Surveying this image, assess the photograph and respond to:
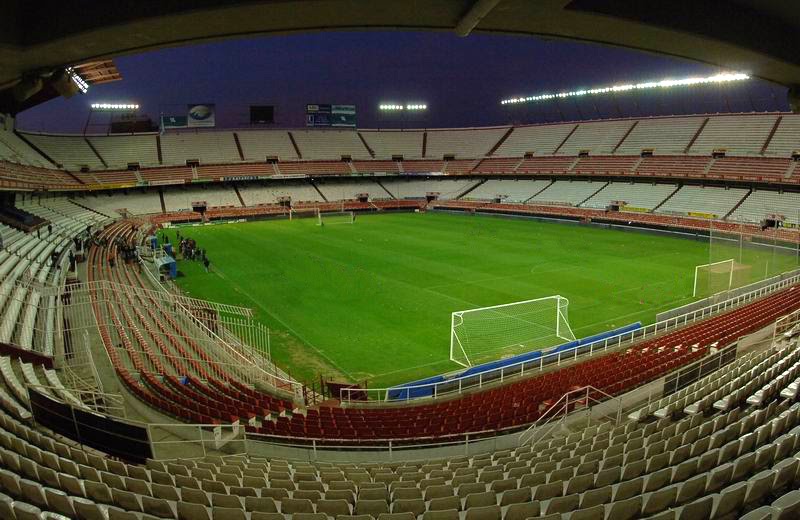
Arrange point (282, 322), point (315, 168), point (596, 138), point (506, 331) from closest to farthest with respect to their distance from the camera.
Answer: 1. point (506, 331)
2. point (282, 322)
3. point (596, 138)
4. point (315, 168)

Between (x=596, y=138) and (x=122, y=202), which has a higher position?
(x=596, y=138)

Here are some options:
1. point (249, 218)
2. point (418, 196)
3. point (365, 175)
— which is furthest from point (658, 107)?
point (249, 218)

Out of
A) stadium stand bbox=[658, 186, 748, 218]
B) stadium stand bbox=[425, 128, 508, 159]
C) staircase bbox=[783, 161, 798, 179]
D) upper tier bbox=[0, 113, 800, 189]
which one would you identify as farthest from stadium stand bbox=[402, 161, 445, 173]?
staircase bbox=[783, 161, 798, 179]

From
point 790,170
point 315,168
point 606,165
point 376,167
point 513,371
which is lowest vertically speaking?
point 513,371

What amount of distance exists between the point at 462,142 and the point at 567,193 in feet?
85.7

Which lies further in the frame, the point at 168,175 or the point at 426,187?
the point at 426,187

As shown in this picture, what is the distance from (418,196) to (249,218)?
26547 millimetres

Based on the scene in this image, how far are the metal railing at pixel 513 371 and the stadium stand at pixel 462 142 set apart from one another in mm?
61835

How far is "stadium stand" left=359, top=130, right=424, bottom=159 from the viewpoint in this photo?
81.3 m

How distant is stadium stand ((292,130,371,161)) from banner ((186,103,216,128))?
12.4 m

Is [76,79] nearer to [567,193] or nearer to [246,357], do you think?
[246,357]

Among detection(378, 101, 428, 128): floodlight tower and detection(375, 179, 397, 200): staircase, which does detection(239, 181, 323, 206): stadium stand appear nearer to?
detection(375, 179, 397, 200): staircase

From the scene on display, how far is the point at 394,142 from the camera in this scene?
83562 mm

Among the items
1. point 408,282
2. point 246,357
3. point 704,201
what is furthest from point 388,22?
point 704,201
